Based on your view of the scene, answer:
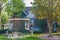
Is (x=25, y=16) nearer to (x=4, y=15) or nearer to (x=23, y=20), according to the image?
(x=23, y=20)

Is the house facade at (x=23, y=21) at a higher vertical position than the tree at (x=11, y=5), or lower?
lower

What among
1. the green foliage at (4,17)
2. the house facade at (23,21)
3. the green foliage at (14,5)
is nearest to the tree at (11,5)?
the green foliage at (14,5)

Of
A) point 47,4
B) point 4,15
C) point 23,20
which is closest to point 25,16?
point 23,20

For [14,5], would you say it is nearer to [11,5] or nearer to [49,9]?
[11,5]

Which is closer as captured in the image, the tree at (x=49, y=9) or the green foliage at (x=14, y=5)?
the tree at (x=49, y=9)

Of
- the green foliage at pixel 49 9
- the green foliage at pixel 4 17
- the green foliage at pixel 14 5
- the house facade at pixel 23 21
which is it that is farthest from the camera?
the house facade at pixel 23 21

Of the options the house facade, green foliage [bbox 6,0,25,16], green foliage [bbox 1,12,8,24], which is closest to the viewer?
green foliage [bbox 6,0,25,16]

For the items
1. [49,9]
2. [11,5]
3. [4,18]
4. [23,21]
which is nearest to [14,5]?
[11,5]

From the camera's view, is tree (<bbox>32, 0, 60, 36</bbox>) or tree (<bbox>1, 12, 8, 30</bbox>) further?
tree (<bbox>1, 12, 8, 30</bbox>)

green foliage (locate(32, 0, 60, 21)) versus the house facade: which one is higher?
green foliage (locate(32, 0, 60, 21))

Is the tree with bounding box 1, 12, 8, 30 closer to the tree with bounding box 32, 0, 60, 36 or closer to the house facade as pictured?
the house facade

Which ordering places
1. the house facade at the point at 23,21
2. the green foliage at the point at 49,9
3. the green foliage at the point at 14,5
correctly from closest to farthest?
the green foliage at the point at 49,9 < the green foliage at the point at 14,5 < the house facade at the point at 23,21

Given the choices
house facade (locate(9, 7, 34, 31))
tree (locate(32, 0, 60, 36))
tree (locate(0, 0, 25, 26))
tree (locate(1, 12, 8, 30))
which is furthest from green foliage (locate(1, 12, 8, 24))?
tree (locate(32, 0, 60, 36))

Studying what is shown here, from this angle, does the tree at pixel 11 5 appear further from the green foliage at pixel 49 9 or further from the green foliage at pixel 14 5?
the green foliage at pixel 49 9
